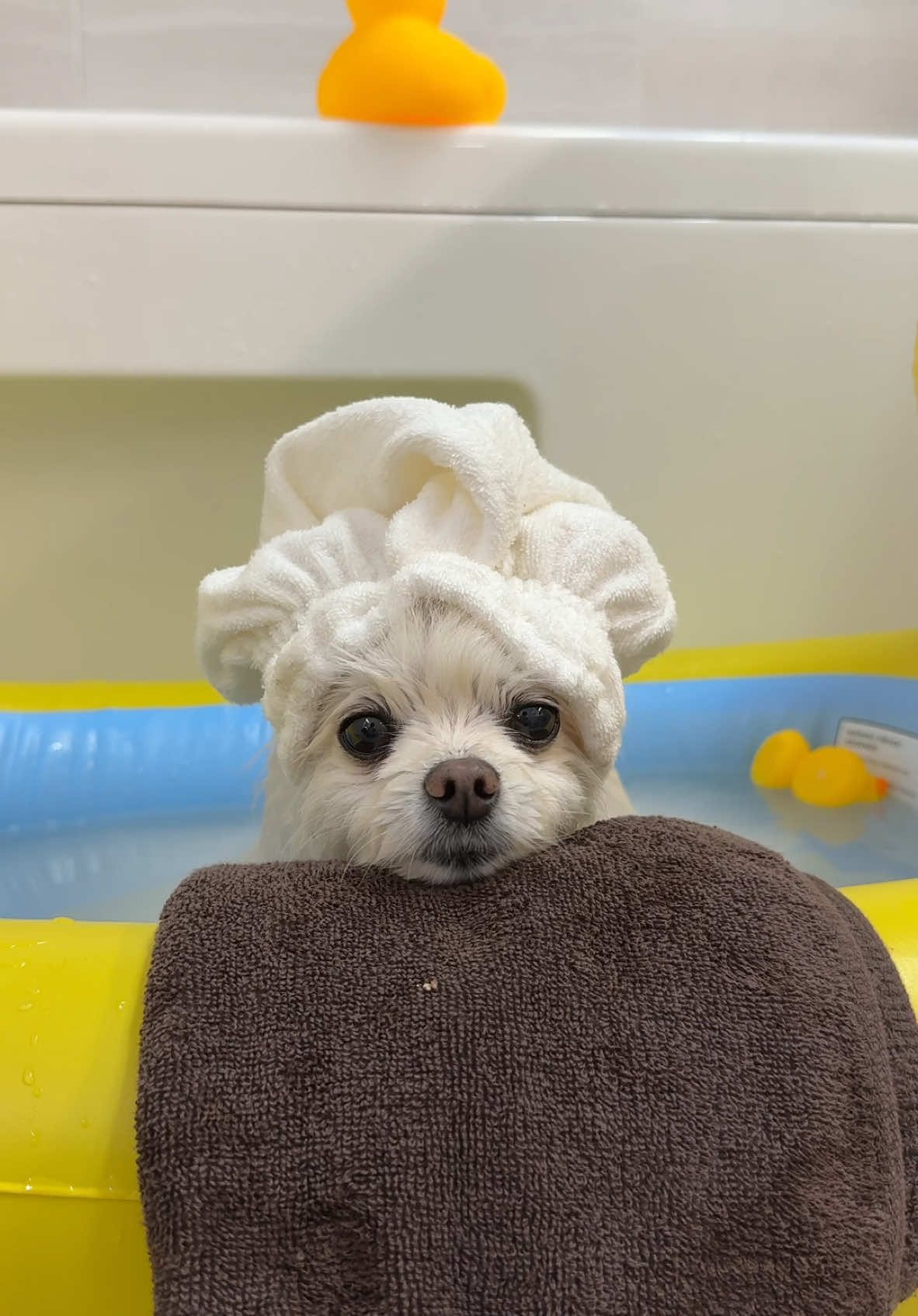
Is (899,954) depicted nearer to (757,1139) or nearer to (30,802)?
(757,1139)

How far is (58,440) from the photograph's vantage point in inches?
54.7

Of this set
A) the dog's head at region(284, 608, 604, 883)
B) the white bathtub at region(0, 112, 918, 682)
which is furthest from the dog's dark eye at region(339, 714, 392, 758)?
the white bathtub at region(0, 112, 918, 682)

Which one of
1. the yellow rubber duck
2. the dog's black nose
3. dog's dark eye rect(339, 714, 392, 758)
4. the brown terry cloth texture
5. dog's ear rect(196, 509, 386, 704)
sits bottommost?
the brown terry cloth texture

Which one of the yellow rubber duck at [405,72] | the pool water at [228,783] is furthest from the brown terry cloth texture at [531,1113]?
the yellow rubber duck at [405,72]

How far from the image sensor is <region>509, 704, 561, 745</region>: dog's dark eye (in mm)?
707

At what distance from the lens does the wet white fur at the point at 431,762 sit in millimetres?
648

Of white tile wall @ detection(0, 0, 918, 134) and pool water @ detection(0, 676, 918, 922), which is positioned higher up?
white tile wall @ detection(0, 0, 918, 134)

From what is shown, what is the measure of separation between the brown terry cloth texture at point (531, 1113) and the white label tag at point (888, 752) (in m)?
0.78

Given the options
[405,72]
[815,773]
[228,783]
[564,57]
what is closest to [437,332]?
[405,72]

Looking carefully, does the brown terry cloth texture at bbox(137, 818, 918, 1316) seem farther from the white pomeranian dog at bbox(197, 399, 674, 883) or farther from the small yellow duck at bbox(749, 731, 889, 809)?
the small yellow duck at bbox(749, 731, 889, 809)

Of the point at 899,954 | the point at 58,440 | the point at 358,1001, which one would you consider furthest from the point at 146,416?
the point at 899,954

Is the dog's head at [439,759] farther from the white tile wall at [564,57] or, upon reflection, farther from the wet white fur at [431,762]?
the white tile wall at [564,57]

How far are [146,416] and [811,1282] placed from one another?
1279 millimetres

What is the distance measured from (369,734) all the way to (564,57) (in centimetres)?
174
